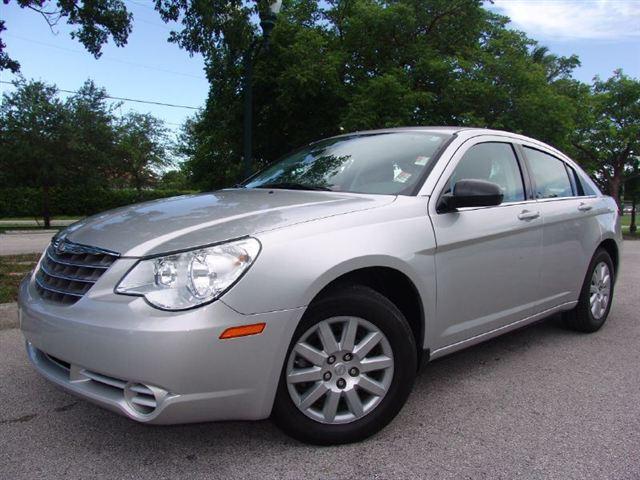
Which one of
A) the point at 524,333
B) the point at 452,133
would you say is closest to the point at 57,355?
the point at 452,133

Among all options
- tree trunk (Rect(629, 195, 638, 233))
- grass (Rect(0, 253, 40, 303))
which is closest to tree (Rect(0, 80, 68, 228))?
grass (Rect(0, 253, 40, 303))

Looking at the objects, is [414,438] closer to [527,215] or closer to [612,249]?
[527,215]

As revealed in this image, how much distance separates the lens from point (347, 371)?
8.40ft

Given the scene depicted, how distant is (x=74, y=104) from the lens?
27312 millimetres

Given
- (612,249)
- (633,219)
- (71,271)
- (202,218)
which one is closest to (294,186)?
(202,218)

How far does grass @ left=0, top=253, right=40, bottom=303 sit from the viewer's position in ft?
18.5

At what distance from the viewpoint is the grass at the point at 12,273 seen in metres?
5.64

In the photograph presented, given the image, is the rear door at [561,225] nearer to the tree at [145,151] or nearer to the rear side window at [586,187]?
the rear side window at [586,187]


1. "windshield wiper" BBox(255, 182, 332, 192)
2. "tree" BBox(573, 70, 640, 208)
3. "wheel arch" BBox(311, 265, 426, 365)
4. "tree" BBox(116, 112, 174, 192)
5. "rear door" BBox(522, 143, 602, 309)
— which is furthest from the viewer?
"tree" BBox(116, 112, 174, 192)

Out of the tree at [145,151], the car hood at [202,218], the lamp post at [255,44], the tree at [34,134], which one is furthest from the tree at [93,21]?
the tree at [145,151]

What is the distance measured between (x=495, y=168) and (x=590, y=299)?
Result: 1.61m

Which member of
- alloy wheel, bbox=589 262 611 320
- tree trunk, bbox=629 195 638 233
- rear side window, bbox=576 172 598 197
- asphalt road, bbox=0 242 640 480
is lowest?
tree trunk, bbox=629 195 638 233

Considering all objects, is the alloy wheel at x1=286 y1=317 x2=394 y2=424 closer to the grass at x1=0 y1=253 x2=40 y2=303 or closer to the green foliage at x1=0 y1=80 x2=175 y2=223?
the grass at x1=0 y1=253 x2=40 y2=303

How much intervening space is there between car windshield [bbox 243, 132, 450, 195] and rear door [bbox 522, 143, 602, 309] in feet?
3.34
